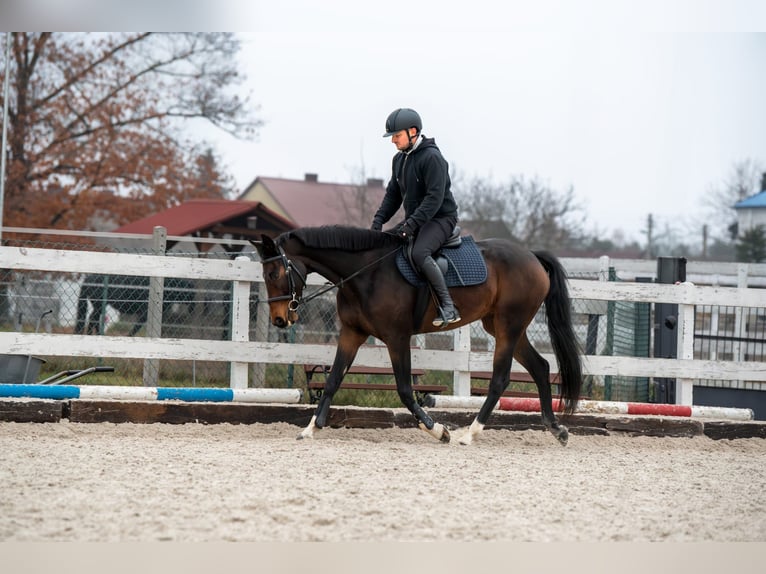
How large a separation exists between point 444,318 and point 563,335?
1221 millimetres

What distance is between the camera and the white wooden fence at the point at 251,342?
789 cm

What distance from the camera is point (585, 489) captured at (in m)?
5.61

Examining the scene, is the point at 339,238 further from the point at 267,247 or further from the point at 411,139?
the point at 411,139

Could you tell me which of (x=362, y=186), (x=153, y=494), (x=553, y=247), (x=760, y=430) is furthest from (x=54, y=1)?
(x=553, y=247)

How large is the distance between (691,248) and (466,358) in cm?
6397

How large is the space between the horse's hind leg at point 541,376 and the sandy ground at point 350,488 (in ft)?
→ 0.65

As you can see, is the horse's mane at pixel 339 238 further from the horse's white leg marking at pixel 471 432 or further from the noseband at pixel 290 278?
the horse's white leg marking at pixel 471 432

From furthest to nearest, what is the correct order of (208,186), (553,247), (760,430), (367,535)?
(553,247)
(208,186)
(760,430)
(367,535)

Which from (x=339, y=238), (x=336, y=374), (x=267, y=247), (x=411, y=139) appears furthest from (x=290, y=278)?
(x=411, y=139)

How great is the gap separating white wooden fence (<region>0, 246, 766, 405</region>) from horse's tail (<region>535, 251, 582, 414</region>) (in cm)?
67

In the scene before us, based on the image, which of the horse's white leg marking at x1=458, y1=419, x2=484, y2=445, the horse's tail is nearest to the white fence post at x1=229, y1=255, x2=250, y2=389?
the horse's white leg marking at x1=458, y1=419, x2=484, y2=445

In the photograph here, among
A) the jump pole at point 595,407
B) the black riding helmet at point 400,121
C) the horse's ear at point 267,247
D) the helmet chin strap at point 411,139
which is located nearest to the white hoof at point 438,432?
the jump pole at point 595,407

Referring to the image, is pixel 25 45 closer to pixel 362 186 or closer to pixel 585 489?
pixel 362 186

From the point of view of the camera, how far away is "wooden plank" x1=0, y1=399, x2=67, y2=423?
290 inches
